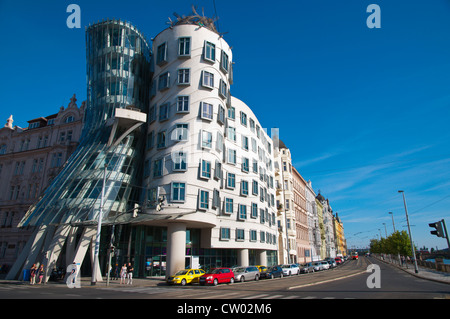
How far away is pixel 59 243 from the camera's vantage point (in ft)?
99.7

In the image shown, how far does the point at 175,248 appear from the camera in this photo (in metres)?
30.6

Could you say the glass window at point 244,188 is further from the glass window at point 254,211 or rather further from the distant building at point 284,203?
the distant building at point 284,203

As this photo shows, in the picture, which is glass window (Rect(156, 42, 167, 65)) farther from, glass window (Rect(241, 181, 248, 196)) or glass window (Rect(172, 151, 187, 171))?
glass window (Rect(241, 181, 248, 196))

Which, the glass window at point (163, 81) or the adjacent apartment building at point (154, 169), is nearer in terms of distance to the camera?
the adjacent apartment building at point (154, 169)

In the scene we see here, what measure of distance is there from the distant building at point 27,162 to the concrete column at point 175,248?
23.5 m

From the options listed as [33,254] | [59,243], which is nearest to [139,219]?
[59,243]

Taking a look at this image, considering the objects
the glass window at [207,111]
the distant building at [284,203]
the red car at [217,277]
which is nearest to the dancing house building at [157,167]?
the glass window at [207,111]

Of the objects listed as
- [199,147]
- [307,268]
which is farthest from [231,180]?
[307,268]

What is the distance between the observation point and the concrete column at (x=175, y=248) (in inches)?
1180

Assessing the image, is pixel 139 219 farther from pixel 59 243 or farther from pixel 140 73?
pixel 140 73

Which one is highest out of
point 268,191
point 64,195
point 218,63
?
point 218,63

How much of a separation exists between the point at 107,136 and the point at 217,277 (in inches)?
867

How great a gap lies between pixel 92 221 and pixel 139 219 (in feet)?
14.6
